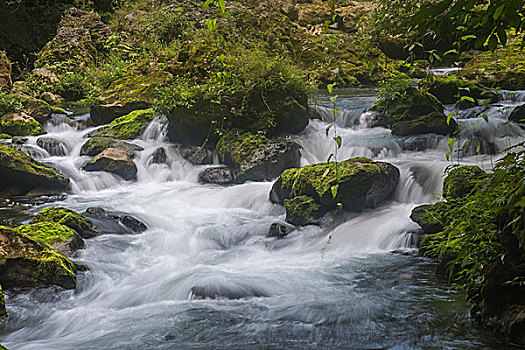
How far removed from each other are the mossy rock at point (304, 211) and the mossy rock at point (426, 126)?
14.2 feet

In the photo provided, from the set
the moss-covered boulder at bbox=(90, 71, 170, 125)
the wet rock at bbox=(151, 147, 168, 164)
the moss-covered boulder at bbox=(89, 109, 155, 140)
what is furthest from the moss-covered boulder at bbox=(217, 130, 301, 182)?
the moss-covered boulder at bbox=(90, 71, 170, 125)

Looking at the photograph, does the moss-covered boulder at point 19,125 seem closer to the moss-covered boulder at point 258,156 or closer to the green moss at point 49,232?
the moss-covered boulder at point 258,156

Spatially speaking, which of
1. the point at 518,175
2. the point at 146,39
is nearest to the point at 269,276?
the point at 518,175

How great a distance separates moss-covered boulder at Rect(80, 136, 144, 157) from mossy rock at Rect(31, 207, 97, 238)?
4.57 meters

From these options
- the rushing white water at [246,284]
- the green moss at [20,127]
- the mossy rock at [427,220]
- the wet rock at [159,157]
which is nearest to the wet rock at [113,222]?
the rushing white water at [246,284]

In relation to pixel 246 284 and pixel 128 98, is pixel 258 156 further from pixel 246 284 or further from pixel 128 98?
pixel 128 98

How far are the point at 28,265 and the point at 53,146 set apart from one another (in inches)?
296

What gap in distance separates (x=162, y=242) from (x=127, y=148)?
17.1ft

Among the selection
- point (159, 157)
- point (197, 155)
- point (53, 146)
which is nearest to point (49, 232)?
point (159, 157)

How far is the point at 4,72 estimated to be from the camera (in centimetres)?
1587

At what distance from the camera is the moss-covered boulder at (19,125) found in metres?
12.0

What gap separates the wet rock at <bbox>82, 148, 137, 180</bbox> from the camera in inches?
417

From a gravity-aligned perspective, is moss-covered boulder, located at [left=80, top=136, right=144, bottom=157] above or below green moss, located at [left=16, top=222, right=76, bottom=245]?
above

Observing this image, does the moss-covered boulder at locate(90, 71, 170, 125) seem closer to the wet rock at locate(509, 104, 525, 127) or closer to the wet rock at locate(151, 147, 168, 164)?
the wet rock at locate(151, 147, 168, 164)
